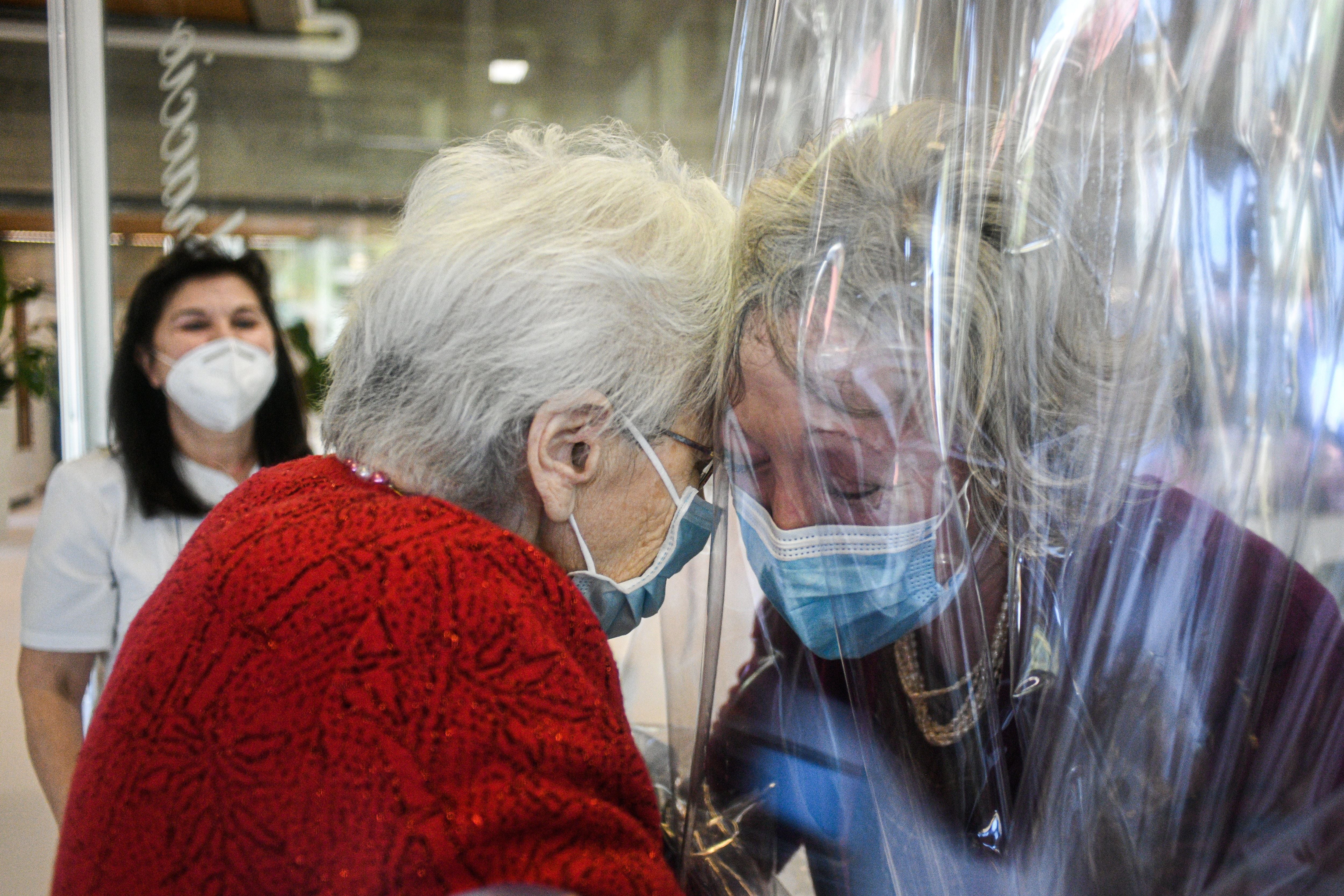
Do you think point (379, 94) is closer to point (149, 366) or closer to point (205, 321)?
point (205, 321)

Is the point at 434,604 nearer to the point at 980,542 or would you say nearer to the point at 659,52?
the point at 980,542

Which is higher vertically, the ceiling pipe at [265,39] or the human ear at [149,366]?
the ceiling pipe at [265,39]

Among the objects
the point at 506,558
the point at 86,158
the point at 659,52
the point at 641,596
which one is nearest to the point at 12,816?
the point at 86,158

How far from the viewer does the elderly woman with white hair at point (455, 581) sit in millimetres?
570

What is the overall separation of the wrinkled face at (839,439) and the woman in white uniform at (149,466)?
1.14 metres

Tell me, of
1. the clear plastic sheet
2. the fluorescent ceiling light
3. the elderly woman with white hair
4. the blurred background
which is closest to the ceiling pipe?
the blurred background

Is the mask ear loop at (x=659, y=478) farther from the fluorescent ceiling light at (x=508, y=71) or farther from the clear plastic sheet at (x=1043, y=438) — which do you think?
the fluorescent ceiling light at (x=508, y=71)

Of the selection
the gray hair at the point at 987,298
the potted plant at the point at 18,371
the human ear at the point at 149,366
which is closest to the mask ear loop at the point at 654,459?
the gray hair at the point at 987,298

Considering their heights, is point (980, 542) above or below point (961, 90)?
below

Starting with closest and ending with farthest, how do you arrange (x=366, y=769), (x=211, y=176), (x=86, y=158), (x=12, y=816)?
1. (x=366, y=769)
2. (x=12, y=816)
3. (x=86, y=158)
4. (x=211, y=176)

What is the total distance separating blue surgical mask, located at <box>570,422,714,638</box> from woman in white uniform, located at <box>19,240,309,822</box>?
3.13ft

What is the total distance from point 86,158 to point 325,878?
2654 mm

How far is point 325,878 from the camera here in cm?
57

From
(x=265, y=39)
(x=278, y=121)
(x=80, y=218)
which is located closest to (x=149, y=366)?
(x=80, y=218)
